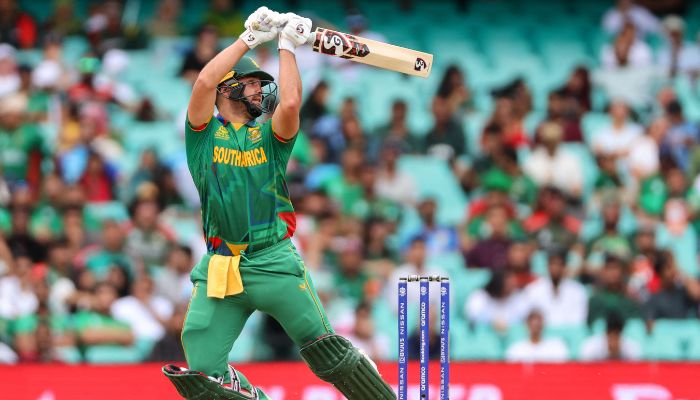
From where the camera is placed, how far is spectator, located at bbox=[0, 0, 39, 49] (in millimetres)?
14430

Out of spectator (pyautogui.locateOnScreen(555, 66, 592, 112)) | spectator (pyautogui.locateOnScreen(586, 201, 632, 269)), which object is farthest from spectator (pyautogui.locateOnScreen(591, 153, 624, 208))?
spectator (pyautogui.locateOnScreen(555, 66, 592, 112))

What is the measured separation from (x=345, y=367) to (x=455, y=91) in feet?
25.0

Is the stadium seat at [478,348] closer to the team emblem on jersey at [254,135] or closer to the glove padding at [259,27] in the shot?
the team emblem on jersey at [254,135]

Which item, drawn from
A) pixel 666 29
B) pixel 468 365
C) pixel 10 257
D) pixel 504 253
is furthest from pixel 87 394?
pixel 666 29

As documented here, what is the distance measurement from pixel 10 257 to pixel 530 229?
14.5 ft

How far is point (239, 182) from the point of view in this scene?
6398mm

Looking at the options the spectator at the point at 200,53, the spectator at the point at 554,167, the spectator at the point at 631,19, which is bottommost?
the spectator at the point at 554,167

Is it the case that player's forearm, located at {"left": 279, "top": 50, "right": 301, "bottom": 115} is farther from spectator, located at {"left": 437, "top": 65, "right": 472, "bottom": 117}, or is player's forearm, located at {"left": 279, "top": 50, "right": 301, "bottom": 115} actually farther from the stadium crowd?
spectator, located at {"left": 437, "top": 65, "right": 472, "bottom": 117}

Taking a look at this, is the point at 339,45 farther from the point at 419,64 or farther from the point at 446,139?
the point at 446,139

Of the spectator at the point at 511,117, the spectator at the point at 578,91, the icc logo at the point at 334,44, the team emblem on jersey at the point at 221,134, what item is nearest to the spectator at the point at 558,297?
the spectator at the point at 511,117

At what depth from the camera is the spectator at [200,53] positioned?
13.8 meters

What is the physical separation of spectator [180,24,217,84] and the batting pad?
301 inches

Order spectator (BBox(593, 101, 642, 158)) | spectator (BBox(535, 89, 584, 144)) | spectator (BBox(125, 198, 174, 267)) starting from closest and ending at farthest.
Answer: spectator (BBox(125, 198, 174, 267)) < spectator (BBox(593, 101, 642, 158)) < spectator (BBox(535, 89, 584, 144))

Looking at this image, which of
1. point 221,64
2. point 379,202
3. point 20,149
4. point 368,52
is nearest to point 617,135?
point 379,202
